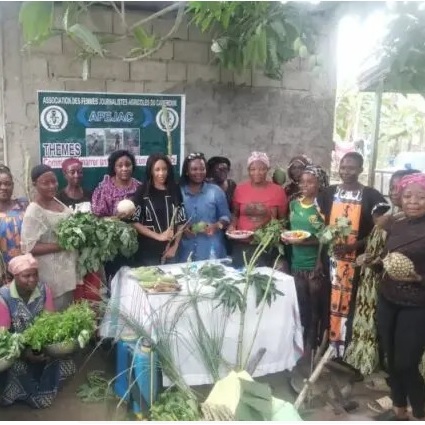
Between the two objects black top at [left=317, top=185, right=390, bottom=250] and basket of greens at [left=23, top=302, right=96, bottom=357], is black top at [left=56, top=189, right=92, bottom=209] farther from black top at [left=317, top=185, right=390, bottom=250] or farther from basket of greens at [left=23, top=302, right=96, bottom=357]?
black top at [left=317, top=185, right=390, bottom=250]

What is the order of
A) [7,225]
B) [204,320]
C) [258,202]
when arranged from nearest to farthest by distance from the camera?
[204,320], [7,225], [258,202]

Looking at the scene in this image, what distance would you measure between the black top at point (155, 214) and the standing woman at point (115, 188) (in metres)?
0.16

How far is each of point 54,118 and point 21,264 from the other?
7.04ft

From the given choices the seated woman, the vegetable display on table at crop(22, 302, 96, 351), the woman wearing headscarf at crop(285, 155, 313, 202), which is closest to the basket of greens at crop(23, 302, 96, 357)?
the vegetable display on table at crop(22, 302, 96, 351)

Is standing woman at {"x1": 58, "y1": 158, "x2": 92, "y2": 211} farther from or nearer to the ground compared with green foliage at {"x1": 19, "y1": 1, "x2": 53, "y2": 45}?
nearer to the ground

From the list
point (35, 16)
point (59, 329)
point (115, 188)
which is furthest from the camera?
point (115, 188)

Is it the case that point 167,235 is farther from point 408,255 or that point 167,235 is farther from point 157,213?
point 408,255

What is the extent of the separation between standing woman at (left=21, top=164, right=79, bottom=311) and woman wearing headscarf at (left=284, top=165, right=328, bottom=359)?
1900 mm

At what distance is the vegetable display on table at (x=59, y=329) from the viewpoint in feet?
12.1

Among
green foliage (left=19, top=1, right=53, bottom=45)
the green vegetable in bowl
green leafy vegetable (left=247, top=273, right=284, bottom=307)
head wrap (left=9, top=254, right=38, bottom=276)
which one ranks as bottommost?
green leafy vegetable (left=247, top=273, right=284, bottom=307)

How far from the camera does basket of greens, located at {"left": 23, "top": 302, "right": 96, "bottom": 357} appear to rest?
12.1ft

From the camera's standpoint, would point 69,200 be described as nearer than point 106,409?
No

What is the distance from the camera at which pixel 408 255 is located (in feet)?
11.8

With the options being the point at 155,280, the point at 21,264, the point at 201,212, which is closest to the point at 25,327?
the point at 21,264
